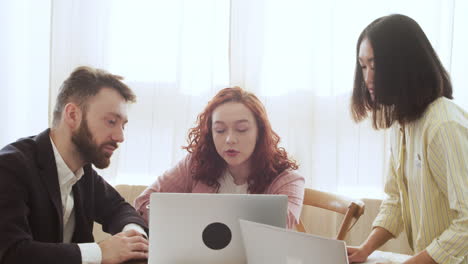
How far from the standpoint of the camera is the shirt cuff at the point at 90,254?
1225mm

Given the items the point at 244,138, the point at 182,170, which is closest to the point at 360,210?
the point at 244,138

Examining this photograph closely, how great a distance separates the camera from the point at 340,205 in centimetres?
173

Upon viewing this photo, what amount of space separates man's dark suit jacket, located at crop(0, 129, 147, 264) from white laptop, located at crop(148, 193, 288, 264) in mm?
237

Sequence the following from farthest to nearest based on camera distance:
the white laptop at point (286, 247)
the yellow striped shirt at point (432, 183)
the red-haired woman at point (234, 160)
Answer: the red-haired woman at point (234, 160) < the yellow striped shirt at point (432, 183) < the white laptop at point (286, 247)

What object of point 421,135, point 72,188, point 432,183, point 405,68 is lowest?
point 72,188

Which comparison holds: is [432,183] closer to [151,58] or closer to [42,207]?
[42,207]

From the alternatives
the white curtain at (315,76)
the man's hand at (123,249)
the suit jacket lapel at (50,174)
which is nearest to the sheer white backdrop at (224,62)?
the white curtain at (315,76)

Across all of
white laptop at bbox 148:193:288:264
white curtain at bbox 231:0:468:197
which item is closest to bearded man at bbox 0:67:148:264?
white laptop at bbox 148:193:288:264

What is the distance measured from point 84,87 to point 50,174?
1.05 ft

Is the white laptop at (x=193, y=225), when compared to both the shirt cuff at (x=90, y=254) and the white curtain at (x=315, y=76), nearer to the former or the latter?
the shirt cuff at (x=90, y=254)

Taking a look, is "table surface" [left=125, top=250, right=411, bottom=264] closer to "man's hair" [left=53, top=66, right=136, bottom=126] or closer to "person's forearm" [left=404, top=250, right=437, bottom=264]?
"person's forearm" [left=404, top=250, right=437, bottom=264]

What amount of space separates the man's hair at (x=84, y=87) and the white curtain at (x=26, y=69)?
3.91 ft

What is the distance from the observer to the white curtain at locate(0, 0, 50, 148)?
8.69 ft

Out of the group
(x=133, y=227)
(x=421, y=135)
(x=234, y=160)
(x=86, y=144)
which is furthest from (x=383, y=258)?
(x=86, y=144)
